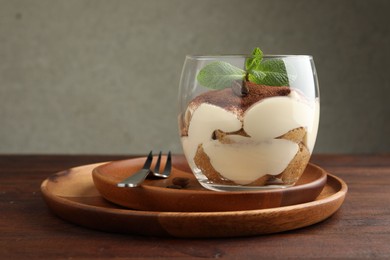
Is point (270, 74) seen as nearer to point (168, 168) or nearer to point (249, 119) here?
point (249, 119)

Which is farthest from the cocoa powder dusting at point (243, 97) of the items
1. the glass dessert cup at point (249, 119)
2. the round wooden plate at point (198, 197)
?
the round wooden plate at point (198, 197)

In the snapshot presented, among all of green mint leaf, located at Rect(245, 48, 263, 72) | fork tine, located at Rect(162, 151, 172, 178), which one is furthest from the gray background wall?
green mint leaf, located at Rect(245, 48, 263, 72)

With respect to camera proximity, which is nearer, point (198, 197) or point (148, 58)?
point (198, 197)

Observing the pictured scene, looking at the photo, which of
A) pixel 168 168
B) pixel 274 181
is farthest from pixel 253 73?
pixel 168 168

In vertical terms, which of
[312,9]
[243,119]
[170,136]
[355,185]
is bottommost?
[170,136]

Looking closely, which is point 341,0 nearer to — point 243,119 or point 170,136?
point 170,136

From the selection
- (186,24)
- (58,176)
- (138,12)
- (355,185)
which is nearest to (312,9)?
(186,24)

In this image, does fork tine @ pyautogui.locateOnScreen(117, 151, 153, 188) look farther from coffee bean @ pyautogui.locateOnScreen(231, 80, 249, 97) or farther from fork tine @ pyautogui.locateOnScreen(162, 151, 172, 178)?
coffee bean @ pyautogui.locateOnScreen(231, 80, 249, 97)

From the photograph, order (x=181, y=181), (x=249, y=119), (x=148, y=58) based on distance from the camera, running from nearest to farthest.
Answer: (x=249, y=119)
(x=181, y=181)
(x=148, y=58)
